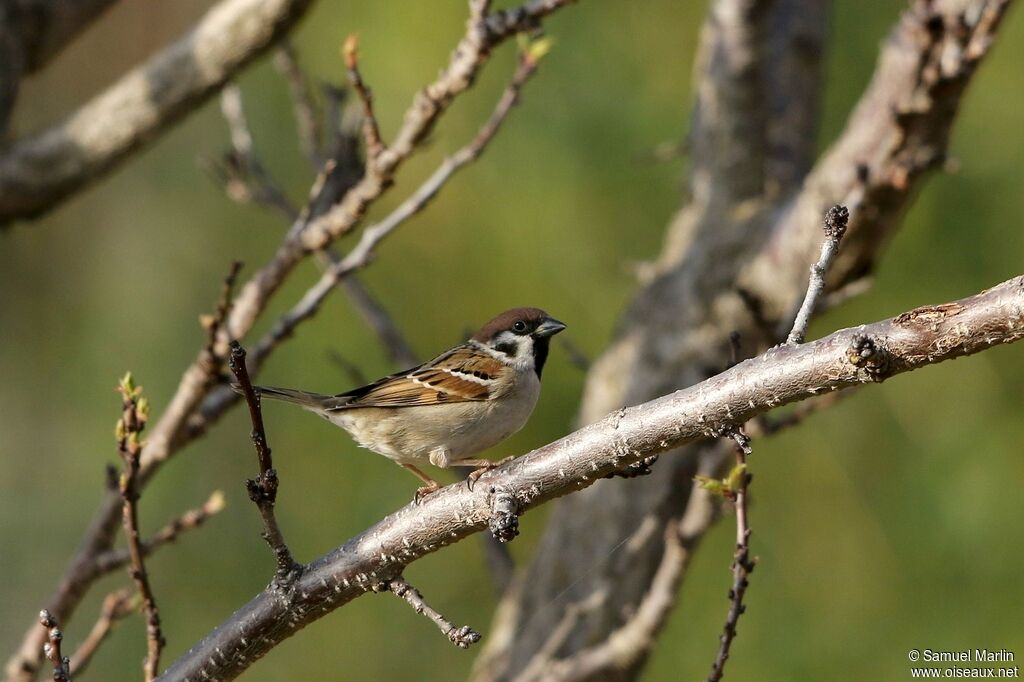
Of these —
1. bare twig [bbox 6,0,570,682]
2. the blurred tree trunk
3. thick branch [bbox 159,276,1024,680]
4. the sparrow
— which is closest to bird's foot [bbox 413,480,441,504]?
thick branch [bbox 159,276,1024,680]

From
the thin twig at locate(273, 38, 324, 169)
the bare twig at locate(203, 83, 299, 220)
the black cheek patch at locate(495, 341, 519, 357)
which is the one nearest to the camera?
the black cheek patch at locate(495, 341, 519, 357)

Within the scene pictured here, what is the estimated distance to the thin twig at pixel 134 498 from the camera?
2814 millimetres

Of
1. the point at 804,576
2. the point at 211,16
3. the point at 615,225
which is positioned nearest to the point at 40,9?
the point at 211,16

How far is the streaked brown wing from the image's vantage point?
4012 mm

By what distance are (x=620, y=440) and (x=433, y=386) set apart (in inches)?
75.3

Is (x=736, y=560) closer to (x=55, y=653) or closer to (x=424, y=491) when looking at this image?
(x=424, y=491)

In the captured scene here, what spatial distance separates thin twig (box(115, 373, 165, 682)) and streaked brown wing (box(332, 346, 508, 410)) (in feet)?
3.89

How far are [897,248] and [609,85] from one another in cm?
190

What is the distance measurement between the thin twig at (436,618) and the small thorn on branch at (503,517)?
20 cm

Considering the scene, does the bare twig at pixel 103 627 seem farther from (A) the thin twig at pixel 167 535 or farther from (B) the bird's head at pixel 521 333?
(B) the bird's head at pixel 521 333

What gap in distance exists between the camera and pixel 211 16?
421cm

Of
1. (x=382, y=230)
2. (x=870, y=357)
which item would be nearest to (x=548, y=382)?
(x=382, y=230)

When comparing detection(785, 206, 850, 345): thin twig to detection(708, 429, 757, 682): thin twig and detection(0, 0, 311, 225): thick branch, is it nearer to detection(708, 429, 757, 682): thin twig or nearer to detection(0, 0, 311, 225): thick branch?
detection(708, 429, 757, 682): thin twig

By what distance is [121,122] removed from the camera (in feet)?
13.8
